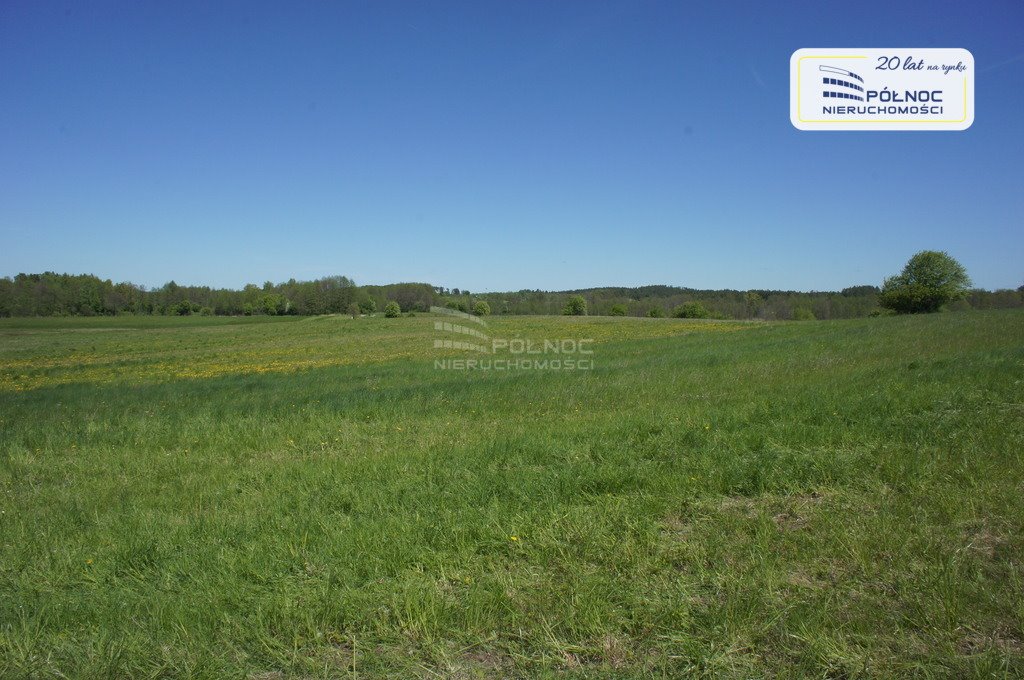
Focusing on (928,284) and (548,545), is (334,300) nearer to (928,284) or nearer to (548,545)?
(928,284)

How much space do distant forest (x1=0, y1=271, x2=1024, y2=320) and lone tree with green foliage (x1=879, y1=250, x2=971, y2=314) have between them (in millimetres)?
19177

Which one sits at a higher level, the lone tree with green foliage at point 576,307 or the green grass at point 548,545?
the lone tree with green foliage at point 576,307

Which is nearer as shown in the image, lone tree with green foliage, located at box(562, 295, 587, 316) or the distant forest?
the distant forest

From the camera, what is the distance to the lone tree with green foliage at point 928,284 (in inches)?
2630

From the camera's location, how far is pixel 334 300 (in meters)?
116

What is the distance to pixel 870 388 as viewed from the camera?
8.61 m

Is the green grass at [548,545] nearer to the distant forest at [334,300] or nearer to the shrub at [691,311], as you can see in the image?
the distant forest at [334,300]

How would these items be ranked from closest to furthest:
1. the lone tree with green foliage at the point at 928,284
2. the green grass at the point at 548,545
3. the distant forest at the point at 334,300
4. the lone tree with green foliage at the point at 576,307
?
the green grass at the point at 548,545, the lone tree with green foliage at the point at 928,284, the distant forest at the point at 334,300, the lone tree with green foliage at the point at 576,307

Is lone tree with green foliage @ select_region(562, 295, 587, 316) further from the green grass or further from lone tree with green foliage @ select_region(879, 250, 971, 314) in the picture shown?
the green grass

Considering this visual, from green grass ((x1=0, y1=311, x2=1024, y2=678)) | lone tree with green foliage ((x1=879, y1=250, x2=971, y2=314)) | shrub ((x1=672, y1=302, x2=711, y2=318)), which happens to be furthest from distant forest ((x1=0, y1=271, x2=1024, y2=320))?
green grass ((x1=0, y1=311, x2=1024, y2=678))

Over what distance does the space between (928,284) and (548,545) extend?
3328 inches

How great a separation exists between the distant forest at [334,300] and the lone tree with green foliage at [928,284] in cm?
1918

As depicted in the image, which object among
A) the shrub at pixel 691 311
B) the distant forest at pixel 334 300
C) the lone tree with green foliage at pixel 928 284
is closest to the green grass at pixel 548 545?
the lone tree with green foliage at pixel 928 284

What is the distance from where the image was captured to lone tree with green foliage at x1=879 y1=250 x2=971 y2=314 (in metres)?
66.8
